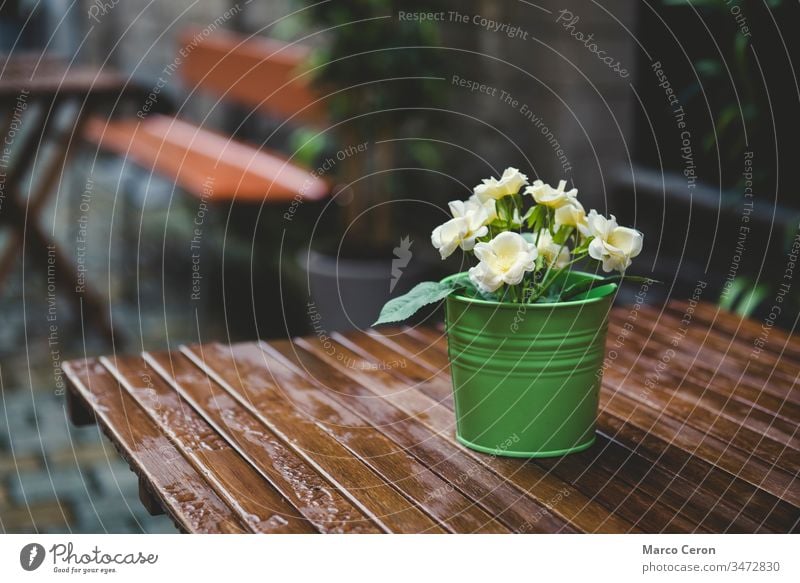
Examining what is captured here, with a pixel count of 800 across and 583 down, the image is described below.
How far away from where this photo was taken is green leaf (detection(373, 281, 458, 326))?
3.96 ft

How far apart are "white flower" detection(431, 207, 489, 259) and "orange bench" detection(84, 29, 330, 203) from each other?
231cm

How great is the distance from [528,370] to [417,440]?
0.19 meters

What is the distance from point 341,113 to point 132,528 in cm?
167

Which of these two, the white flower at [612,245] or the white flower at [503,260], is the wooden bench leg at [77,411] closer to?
the white flower at [503,260]

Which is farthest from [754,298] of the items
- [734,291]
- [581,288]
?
[581,288]

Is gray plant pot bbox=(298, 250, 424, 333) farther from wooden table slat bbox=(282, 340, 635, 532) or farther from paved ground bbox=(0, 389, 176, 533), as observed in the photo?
wooden table slat bbox=(282, 340, 635, 532)

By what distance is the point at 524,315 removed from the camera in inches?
47.3

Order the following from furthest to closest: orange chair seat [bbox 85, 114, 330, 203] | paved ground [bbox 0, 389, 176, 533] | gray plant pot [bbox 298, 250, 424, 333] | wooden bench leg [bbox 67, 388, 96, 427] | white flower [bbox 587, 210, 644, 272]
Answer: orange chair seat [bbox 85, 114, 330, 203] < gray plant pot [bbox 298, 250, 424, 333] < paved ground [bbox 0, 389, 176, 533] < wooden bench leg [bbox 67, 388, 96, 427] < white flower [bbox 587, 210, 644, 272]

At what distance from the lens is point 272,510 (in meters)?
1.12

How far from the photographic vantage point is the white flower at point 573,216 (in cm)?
122

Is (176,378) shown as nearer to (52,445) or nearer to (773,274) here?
(52,445)

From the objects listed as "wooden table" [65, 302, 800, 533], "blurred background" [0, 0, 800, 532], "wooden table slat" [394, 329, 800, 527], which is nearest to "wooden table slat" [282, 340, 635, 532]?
"wooden table" [65, 302, 800, 533]

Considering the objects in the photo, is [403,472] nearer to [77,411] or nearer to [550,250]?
[550,250]
